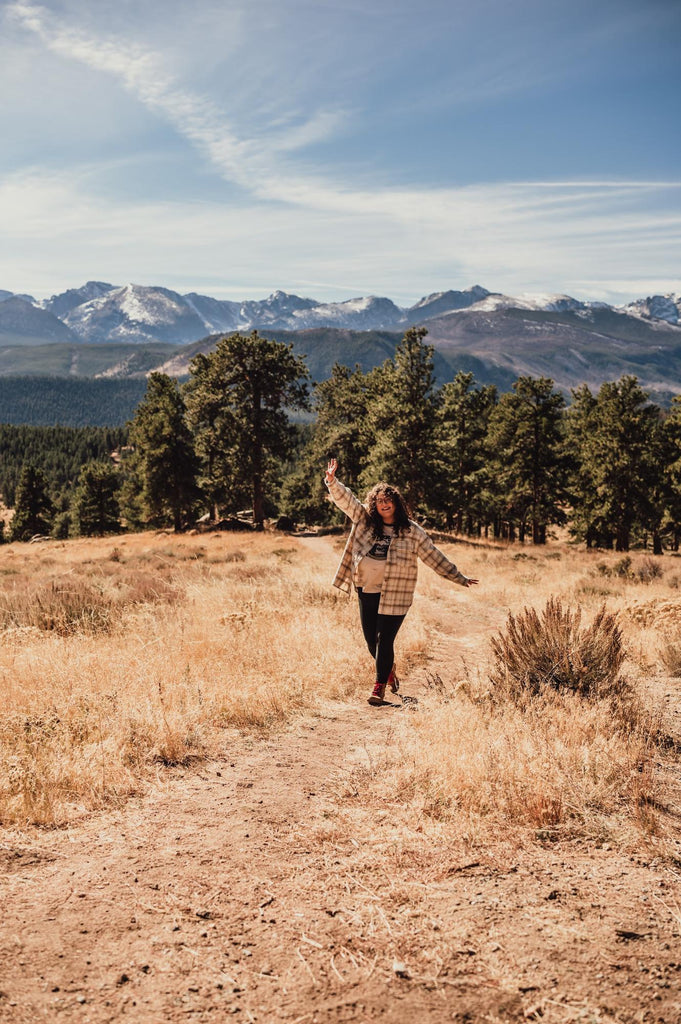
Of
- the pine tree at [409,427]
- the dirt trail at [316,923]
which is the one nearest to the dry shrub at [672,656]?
the dirt trail at [316,923]

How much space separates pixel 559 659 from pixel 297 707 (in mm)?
2901

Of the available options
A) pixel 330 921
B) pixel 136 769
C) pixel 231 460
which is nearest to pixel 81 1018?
pixel 330 921

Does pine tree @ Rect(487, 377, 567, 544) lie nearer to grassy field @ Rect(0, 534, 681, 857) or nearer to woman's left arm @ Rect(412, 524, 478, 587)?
grassy field @ Rect(0, 534, 681, 857)

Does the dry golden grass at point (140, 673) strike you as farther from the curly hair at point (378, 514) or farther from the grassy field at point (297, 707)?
the curly hair at point (378, 514)

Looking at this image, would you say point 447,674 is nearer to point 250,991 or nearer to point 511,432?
point 250,991

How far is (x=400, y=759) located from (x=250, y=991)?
230cm

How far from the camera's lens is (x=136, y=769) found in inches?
177

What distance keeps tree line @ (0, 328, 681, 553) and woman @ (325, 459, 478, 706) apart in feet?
78.2

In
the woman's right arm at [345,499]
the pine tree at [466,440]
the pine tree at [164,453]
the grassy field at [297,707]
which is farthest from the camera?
the pine tree at [164,453]

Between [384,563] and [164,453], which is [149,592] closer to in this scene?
[384,563]

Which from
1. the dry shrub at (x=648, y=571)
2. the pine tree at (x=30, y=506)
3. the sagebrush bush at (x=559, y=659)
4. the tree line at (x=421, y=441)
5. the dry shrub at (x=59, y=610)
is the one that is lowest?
the pine tree at (x=30, y=506)

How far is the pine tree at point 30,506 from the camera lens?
195 feet

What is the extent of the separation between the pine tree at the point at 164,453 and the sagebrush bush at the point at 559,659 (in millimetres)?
37668

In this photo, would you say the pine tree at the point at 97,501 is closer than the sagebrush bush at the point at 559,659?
No
